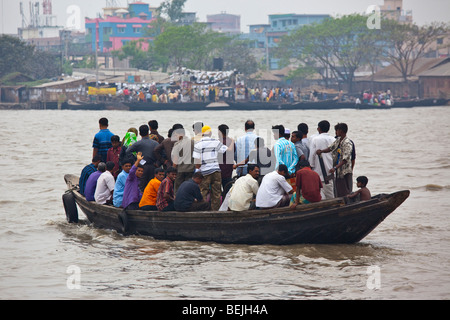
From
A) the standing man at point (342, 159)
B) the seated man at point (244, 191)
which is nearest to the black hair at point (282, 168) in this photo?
the seated man at point (244, 191)

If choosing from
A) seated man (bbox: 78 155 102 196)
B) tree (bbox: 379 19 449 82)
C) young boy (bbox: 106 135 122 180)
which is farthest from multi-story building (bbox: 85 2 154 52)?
young boy (bbox: 106 135 122 180)

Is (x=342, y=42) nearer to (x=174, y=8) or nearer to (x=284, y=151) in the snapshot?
(x=174, y=8)

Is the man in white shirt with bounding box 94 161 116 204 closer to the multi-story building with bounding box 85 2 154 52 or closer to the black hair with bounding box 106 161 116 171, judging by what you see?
the black hair with bounding box 106 161 116 171

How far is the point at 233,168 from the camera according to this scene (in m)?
9.96

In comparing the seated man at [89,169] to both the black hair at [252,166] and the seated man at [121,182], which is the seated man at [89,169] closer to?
the seated man at [121,182]

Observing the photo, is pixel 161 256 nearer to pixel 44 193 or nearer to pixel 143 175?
pixel 143 175

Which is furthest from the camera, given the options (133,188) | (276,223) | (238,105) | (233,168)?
(238,105)

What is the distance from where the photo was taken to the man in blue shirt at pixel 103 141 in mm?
11281

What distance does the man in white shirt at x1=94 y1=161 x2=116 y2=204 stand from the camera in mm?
10555

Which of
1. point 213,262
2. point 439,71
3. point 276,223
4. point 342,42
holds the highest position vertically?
point 342,42

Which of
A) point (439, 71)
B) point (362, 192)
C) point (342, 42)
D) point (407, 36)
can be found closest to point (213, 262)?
point (362, 192)

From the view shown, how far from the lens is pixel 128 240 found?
10469 mm

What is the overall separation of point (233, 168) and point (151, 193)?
1187 mm

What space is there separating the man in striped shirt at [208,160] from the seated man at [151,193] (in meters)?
0.53
